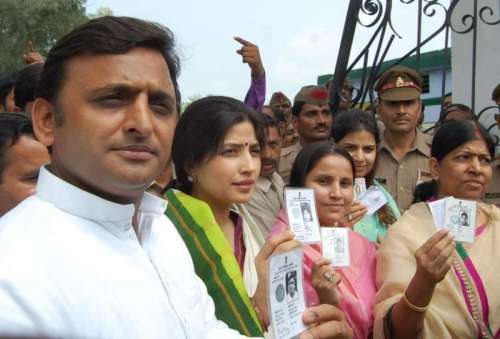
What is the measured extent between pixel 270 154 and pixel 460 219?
151cm

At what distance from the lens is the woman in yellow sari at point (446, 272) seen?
2.24 metres

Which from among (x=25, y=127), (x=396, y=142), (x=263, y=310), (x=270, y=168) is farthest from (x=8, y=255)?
(x=396, y=142)

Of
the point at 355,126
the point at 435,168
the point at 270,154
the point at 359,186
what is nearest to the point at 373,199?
the point at 359,186

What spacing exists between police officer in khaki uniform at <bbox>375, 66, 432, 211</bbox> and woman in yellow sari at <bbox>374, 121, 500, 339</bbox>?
1.01m

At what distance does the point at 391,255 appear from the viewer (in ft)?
8.21

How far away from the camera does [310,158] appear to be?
2.91m

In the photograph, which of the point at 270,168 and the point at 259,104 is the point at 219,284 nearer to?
the point at 270,168

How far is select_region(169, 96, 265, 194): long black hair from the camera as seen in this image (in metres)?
2.46

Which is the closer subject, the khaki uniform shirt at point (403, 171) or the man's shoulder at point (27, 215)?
the man's shoulder at point (27, 215)

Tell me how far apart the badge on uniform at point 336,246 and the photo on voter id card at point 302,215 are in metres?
0.06

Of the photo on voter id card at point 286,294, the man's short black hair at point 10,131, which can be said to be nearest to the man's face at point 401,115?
the photo on voter id card at point 286,294

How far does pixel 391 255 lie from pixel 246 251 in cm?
63

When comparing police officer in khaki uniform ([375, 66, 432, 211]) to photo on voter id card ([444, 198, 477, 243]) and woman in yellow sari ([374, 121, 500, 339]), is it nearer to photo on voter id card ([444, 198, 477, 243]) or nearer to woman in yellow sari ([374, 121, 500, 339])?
woman in yellow sari ([374, 121, 500, 339])

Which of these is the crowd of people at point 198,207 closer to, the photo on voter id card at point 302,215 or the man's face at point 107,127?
the man's face at point 107,127
